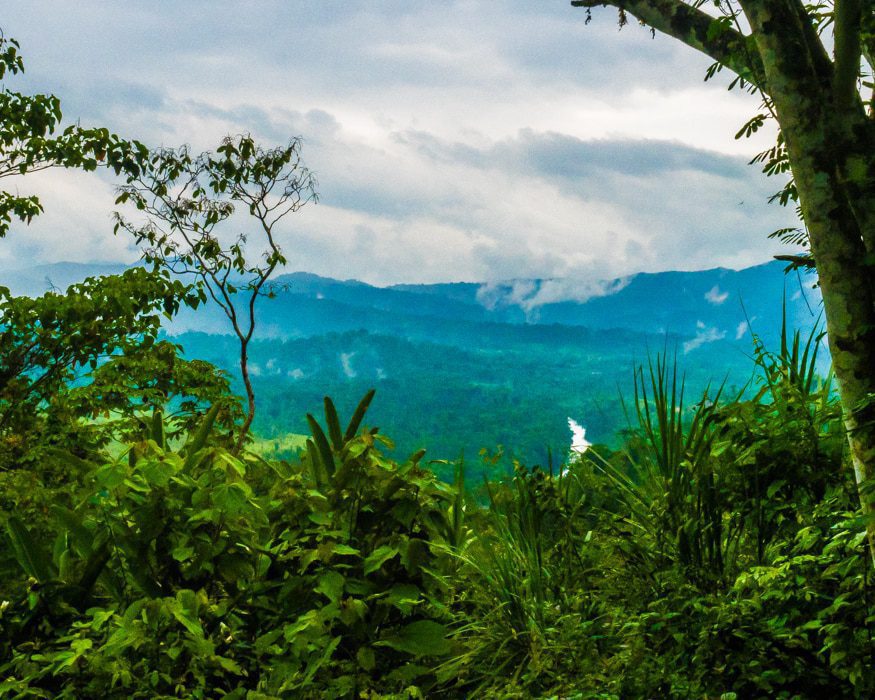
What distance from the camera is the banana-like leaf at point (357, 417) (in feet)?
9.33

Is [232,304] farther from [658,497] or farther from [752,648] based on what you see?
[752,648]

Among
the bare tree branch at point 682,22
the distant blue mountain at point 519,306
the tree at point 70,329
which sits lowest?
the tree at point 70,329

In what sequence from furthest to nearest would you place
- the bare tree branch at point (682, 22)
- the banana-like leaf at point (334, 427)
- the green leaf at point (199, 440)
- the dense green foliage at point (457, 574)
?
the bare tree branch at point (682, 22), the banana-like leaf at point (334, 427), the green leaf at point (199, 440), the dense green foliage at point (457, 574)

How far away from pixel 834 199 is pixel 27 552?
103 inches

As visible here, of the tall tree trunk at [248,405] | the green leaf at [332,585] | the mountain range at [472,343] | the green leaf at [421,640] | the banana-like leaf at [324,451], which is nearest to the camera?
the green leaf at [332,585]

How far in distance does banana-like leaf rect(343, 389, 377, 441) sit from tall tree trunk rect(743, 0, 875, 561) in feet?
5.02

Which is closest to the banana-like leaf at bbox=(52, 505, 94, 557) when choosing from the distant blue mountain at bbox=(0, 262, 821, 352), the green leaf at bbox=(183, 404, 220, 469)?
the green leaf at bbox=(183, 404, 220, 469)

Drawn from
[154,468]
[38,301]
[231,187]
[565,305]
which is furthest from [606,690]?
[565,305]

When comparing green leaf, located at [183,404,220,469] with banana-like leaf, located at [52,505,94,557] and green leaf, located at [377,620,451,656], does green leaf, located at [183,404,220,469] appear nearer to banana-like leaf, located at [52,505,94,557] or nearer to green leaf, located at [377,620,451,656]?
banana-like leaf, located at [52,505,94,557]

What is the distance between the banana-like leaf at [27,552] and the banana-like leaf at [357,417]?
1070 millimetres

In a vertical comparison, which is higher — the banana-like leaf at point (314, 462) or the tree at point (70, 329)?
the tree at point (70, 329)

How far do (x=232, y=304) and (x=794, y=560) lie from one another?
7.10 m

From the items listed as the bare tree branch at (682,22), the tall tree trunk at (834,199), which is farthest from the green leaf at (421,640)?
the bare tree branch at (682,22)

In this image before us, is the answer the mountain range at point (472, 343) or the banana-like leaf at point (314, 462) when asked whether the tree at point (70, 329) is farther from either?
the mountain range at point (472, 343)
